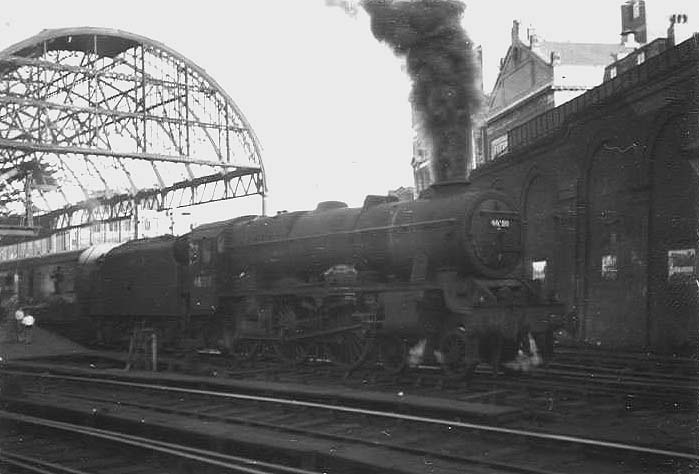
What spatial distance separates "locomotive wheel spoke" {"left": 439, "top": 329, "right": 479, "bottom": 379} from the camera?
11.1 meters

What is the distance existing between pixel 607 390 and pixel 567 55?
100.0ft

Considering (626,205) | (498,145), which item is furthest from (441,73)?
(498,145)

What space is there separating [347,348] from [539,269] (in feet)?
35.4

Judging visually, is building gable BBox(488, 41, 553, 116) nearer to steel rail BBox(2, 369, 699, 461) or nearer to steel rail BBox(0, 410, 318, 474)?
steel rail BBox(2, 369, 699, 461)

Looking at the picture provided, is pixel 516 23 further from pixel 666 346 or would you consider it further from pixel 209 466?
pixel 209 466

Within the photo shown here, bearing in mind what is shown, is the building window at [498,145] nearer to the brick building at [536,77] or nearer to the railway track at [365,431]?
the brick building at [536,77]

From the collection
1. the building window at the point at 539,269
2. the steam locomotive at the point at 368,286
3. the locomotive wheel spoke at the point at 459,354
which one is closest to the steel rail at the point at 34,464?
the steam locomotive at the point at 368,286

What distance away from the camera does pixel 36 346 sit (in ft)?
69.0

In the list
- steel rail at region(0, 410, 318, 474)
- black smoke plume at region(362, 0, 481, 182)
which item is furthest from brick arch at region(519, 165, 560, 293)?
steel rail at region(0, 410, 318, 474)

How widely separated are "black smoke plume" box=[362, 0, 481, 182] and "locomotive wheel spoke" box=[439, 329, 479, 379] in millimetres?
3723

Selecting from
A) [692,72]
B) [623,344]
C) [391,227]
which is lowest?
[623,344]

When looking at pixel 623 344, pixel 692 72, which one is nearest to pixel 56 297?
pixel 623 344

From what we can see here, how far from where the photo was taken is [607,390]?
406 inches

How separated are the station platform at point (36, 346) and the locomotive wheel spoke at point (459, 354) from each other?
10862 mm
